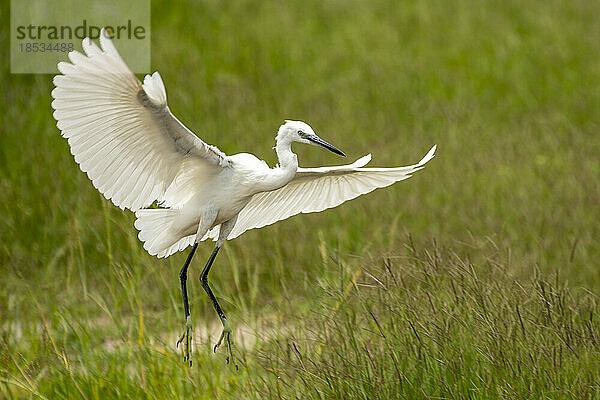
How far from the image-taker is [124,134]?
2.14 meters

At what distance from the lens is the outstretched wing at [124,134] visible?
1.97 meters

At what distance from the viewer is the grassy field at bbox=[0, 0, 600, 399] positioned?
2791 millimetres

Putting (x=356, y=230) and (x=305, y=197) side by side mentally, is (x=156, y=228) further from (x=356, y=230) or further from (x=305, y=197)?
(x=356, y=230)

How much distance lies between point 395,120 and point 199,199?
5.62 m

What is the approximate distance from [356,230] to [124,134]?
3.69 m

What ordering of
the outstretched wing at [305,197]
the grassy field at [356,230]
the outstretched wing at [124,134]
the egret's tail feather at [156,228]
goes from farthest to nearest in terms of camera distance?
the grassy field at [356,230], the outstretched wing at [305,197], the egret's tail feather at [156,228], the outstretched wing at [124,134]

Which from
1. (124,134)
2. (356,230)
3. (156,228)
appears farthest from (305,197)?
(356,230)

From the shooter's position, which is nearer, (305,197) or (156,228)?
(156,228)

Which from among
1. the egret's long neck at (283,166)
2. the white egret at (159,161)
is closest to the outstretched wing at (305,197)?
the white egret at (159,161)

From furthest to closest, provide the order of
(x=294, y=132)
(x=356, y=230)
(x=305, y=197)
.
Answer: (x=356, y=230)
(x=305, y=197)
(x=294, y=132)

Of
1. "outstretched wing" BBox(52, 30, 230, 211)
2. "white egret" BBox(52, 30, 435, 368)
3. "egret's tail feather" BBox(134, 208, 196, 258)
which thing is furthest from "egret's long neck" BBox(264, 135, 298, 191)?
"egret's tail feather" BBox(134, 208, 196, 258)

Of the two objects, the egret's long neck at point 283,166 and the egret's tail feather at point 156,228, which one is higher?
the egret's long neck at point 283,166

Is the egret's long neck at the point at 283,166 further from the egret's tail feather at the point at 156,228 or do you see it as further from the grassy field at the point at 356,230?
the grassy field at the point at 356,230

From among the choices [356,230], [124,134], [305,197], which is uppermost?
[356,230]
